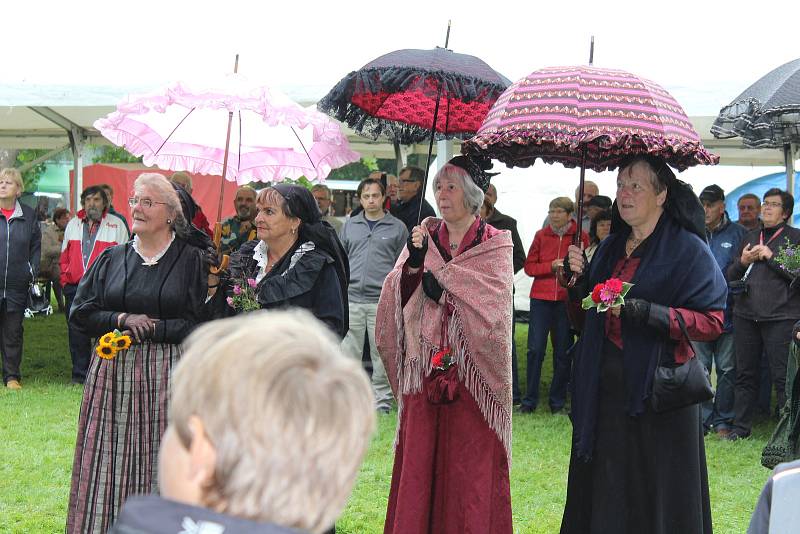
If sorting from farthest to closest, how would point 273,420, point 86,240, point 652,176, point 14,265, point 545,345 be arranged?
point 86,240 → point 14,265 → point 545,345 → point 652,176 → point 273,420

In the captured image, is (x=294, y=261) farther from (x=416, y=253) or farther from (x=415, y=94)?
(x=415, y=94)

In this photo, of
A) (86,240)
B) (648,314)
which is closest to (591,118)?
(648,314)

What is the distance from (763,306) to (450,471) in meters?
4.53

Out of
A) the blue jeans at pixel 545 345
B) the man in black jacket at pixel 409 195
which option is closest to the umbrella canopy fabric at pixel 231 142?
the man in black jacket at pixel 409 195

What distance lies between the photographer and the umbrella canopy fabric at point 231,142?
17.7 feet

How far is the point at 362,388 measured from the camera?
1498mm

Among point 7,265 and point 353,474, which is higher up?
point 353,474

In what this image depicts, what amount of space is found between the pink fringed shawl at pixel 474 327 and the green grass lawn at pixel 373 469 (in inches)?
51.9

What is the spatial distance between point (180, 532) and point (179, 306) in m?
3.27

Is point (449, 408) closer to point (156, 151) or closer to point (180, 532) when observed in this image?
point (156, 151)

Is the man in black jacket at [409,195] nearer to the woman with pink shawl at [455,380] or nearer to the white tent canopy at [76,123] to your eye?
the white tent canopy at [76,123]

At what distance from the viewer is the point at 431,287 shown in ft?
14.9

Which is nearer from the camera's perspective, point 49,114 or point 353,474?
point 353,474

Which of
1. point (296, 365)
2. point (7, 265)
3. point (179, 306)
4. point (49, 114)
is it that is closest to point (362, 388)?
point (296, 365)
